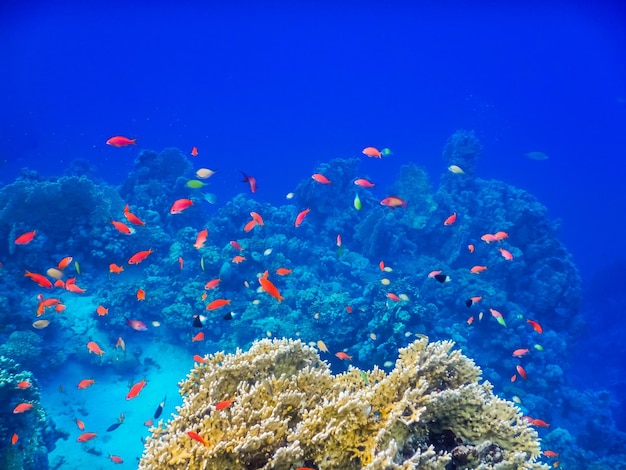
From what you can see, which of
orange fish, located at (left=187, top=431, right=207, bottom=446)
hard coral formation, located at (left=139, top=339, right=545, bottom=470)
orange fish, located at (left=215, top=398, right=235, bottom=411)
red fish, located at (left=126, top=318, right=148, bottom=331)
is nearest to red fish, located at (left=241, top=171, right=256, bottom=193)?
red fish, located at (left=126, top=318, right=148, bottom=331)

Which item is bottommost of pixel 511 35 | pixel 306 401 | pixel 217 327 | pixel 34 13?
pixel 306 401

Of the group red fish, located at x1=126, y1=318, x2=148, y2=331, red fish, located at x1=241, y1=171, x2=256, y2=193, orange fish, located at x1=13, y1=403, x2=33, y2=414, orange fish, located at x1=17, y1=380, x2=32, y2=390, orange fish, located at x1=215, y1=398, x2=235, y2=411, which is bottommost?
orange fish, located at x1=13, y1=403, x2=33, y2=414

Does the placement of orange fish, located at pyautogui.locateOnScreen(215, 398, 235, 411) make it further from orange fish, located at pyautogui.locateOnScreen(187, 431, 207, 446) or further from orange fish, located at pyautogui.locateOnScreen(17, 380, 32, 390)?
orange fish, located at pyautogui.locateOnScreen(17, 380, 32, 390)

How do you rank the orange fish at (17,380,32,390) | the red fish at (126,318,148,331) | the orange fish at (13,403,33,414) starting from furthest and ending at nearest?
1. the red fish at (126,318,148,331)
2. the orange fish at (17,380,32,390)
3. the orange fish at (13,403,33,414)

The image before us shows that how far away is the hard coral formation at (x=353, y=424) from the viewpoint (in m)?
2.82

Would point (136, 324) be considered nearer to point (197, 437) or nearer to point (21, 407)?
point (21, 407)

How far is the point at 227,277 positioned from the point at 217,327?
1807mm

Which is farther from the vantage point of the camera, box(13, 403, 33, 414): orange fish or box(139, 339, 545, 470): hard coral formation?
box(13, 403, 33, 414): orange fish

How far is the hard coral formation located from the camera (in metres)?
2.82

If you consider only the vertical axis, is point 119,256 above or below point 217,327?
above

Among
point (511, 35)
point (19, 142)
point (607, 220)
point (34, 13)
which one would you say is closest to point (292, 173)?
point (19, 142)

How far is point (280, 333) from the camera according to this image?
11602 millimetres

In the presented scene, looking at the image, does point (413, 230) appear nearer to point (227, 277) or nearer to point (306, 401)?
point (227, 277)

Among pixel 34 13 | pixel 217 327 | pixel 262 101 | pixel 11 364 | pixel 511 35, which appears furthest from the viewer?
pixel 511 35
